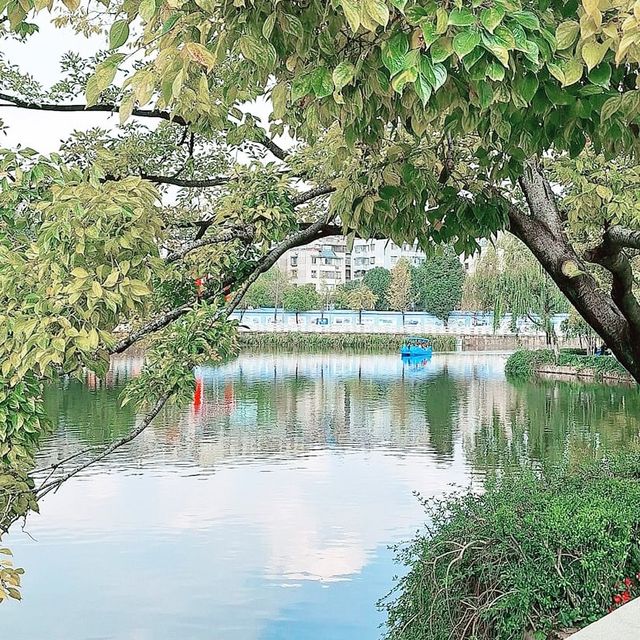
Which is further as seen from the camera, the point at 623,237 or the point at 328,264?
the point at 328,264

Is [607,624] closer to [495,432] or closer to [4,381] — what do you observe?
[4,381]

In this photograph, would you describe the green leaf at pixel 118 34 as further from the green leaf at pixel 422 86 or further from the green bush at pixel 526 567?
the green bush at pixel 526 567

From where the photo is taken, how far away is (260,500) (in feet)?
32.1

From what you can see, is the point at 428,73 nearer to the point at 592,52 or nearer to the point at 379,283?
the point at 592,52

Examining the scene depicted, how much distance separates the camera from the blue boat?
31719 mm

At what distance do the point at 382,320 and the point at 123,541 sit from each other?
28876 millimetres

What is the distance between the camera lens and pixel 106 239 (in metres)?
2.11

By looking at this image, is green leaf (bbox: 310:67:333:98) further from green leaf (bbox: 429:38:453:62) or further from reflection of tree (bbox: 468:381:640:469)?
reflection of tree (bbox: 468:381:640:469)

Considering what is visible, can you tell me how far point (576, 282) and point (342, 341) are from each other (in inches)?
1224

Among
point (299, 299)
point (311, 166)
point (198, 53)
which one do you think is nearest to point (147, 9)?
point (198, 53)

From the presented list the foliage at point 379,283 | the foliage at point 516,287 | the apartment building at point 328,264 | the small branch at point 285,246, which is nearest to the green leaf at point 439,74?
the small branch at point 285,246

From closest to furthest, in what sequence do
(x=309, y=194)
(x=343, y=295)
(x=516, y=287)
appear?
(x=309, y=194)
(x=516, y=287)
(x=343, y=295)

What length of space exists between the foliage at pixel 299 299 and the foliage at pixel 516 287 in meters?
15.2

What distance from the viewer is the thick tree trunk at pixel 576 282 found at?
3.87 m
